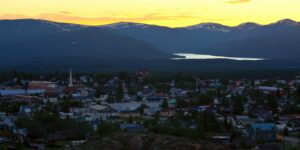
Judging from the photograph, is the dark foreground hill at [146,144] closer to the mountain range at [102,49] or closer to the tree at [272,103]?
the tree at [272,103]

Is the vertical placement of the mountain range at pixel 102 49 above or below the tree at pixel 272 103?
below

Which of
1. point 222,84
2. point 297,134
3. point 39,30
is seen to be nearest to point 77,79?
point 222,84

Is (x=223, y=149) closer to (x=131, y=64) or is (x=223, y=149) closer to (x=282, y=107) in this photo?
(x=282, y=107)

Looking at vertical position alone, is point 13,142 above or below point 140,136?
below

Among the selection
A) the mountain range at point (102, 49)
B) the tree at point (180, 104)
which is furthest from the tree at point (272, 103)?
the mountain range at point (102, 49)

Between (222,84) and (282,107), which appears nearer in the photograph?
(282,107)
